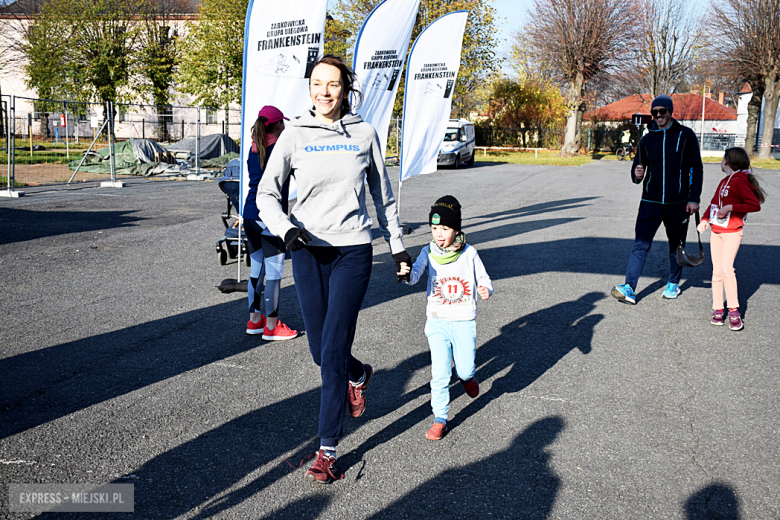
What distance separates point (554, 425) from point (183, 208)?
11258mm

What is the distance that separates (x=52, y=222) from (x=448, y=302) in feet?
32.3

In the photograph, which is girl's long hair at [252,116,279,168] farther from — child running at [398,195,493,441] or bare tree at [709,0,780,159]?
bare tree at [709,0,780,159]

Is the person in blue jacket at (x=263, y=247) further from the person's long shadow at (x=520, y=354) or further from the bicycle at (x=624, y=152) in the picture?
the bicycle at (x=624, y=152)

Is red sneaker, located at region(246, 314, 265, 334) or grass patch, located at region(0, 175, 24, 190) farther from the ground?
grass patch, located at region(0, 175, 24, 190)

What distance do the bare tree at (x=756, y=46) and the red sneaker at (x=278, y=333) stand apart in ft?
141

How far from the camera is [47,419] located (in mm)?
3867

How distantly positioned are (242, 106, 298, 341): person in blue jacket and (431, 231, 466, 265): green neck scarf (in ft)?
4.68

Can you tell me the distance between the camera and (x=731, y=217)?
5.97m

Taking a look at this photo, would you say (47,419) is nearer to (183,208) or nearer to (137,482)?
(137,482)

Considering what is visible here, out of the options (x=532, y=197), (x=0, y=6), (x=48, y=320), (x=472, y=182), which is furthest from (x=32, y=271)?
(x=0, y=6)

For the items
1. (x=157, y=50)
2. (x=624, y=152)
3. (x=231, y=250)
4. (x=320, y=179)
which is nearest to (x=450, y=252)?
(x=320, y=179)

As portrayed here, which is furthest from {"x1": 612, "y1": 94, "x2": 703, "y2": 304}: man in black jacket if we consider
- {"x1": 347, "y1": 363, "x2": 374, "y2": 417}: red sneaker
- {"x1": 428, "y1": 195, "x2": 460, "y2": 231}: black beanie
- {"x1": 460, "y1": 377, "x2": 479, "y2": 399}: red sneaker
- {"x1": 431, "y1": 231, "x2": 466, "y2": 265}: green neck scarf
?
{"x1": 347, "y1": 363, "x2": 374, "y2": 417}: red sneaker

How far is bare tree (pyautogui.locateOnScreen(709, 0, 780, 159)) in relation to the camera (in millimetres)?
39344

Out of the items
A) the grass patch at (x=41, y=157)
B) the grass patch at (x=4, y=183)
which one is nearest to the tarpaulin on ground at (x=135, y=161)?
the grass patch at (x=41, y=157)
